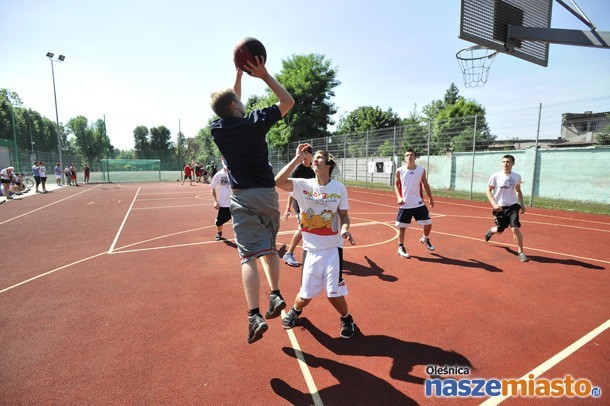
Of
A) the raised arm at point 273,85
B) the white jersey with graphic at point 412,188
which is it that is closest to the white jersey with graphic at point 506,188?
the white jersey with graphic at point 412,188

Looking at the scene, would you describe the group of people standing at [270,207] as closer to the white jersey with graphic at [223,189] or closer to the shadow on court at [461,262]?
the shadow on court at [461,262]

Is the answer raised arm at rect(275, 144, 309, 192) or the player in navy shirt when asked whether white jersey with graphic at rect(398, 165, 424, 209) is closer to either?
raised arm at rect(275, 144, 309, 192)

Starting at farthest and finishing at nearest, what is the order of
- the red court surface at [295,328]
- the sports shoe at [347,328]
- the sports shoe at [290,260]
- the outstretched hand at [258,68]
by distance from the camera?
the sports shoe at [290,260], the sports shoe at [347,328], the outstretched hand at [258,68], the red court surface at [295,328]

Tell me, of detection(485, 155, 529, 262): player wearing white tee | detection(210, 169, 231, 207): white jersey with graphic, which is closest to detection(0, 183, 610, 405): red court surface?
detection(485, 155, 529, 262): player wearing white tee

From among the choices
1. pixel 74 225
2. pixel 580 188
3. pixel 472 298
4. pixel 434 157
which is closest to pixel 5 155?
pixel 74 225

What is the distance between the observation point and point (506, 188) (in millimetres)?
6723

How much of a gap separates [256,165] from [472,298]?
12.0ft

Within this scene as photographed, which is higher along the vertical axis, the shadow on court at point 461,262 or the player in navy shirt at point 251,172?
the player in navy shirt at point 251,172

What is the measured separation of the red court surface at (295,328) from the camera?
283cm

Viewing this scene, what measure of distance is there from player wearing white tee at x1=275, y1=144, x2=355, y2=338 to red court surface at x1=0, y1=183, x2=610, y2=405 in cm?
47

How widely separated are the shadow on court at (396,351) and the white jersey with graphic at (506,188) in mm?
4682

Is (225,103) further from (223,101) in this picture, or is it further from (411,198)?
(411,198)

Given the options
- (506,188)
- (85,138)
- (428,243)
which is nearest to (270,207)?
(428,243)

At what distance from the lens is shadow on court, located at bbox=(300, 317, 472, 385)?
3.05 meters
